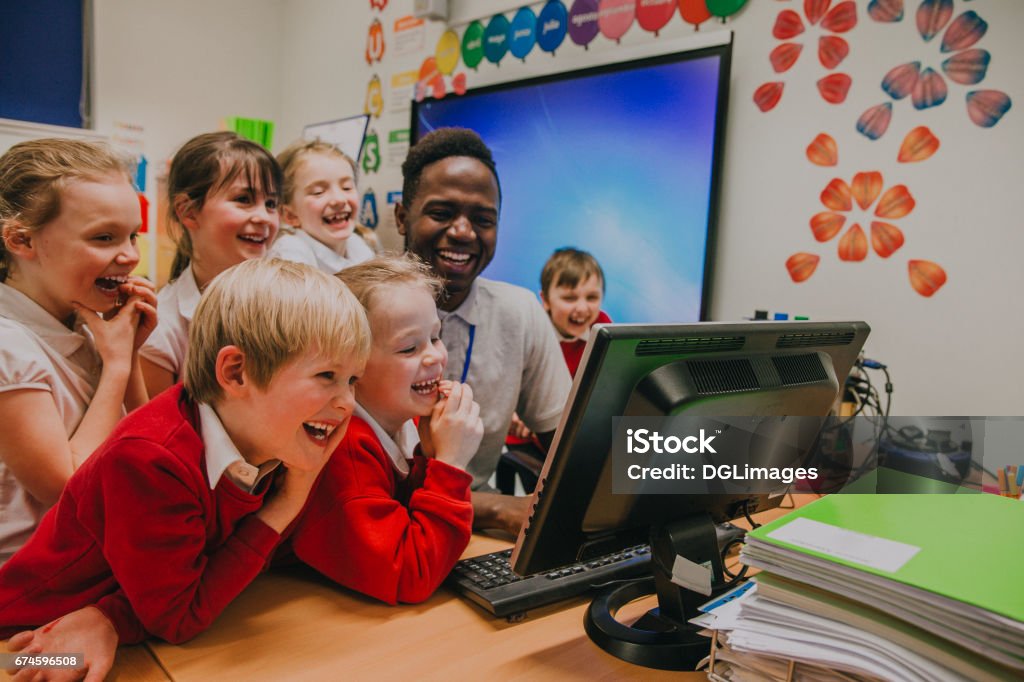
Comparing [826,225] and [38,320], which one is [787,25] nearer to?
[826,225]

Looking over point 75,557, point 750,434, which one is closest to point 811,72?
point 750,434

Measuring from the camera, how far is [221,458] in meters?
0.87

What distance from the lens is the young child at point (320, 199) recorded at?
2.45 meters

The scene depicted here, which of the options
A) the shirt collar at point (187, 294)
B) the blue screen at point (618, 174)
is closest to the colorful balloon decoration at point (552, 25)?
the blue screen at point (618, 174)

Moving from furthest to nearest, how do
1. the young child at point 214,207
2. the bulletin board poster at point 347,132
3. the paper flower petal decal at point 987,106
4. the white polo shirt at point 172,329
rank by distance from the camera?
the bulletin board poster at point 347,132 < the paper flower petal decal at point 987,106 < the young child at point 214,207 < the white polo shirt at point 172,329

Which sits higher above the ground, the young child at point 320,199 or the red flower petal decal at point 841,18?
the red flower petal decal at point 841,18

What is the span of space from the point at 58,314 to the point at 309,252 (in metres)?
1.09

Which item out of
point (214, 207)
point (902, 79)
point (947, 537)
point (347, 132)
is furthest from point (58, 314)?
A: point (347, 132)

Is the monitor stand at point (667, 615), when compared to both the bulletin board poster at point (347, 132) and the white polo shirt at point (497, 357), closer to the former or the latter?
the white polo shirt at point (497, 357)

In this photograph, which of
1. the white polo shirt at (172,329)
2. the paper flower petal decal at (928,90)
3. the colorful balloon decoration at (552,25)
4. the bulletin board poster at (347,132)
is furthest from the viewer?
the bulletin board poster at (347,132)

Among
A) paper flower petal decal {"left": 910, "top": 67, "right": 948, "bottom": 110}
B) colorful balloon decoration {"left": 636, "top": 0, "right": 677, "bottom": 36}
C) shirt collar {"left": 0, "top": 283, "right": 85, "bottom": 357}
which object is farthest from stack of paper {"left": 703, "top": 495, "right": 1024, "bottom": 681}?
colorful balloon decoration {"left": 636, "top": 0, "right": 677, "bottom": 36}

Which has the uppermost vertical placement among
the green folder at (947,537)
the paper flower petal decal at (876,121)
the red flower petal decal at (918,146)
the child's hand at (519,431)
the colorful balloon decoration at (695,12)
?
the colorful balloon decoration at (695,12)

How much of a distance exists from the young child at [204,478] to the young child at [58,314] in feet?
0.79

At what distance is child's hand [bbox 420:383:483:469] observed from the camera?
1141 mm
